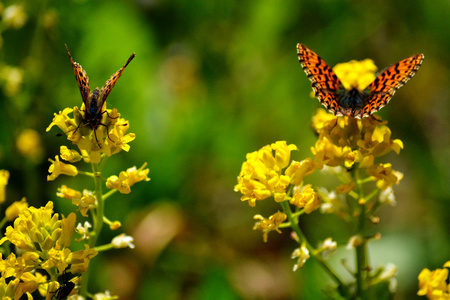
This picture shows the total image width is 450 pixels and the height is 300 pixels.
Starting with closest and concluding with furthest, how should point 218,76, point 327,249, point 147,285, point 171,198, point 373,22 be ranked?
point 327,249
point 147,285
point 171,198
point 218,76
point 373,22

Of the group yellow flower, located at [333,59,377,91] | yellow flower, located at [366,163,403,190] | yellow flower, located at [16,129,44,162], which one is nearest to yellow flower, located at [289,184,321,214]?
yellow flower, located at [366,163,403,190]

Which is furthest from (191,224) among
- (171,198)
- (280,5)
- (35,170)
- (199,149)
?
(280,5)

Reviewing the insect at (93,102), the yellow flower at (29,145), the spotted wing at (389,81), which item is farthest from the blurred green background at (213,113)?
the insect at (93,102)

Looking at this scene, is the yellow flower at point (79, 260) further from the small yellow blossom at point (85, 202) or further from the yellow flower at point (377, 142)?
the yellow flower at point (377, 142)

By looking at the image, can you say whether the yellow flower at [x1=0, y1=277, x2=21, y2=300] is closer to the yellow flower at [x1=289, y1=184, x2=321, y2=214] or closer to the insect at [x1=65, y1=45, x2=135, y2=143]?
the insect at [x1=65, y1=45, x2=135, y2=143]

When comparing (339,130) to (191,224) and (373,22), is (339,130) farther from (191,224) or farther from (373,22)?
(373,22)

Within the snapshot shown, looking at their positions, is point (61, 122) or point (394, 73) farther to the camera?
point (394, 73)

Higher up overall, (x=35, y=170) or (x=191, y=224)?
(x=35, y=170)
